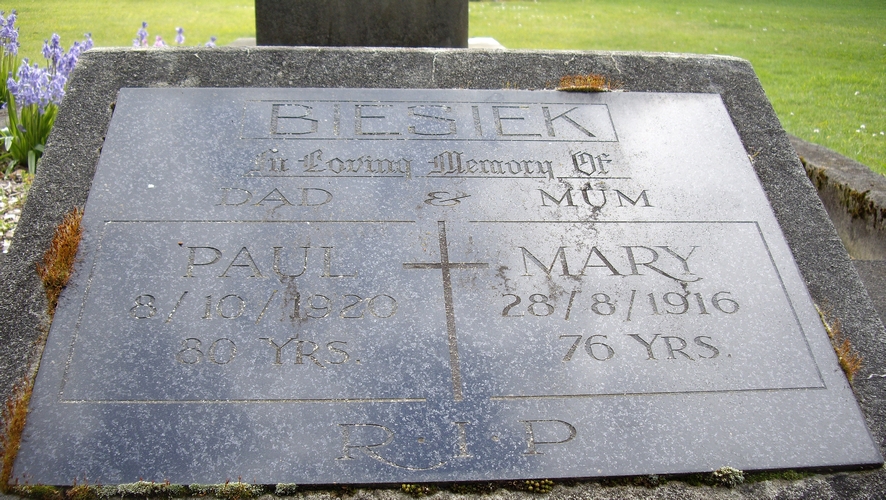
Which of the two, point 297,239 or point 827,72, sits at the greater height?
point 827,72

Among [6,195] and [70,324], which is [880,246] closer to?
[70,324]

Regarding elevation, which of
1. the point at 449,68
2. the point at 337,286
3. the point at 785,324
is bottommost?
the point at 785,324

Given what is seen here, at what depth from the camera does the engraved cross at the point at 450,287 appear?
6.83 ft

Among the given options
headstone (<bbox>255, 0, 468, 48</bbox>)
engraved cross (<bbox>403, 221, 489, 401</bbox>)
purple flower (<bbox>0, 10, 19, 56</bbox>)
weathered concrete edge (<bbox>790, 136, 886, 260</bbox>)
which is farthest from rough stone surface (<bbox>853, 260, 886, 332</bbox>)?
purple flower (<bbox>0, 10, 19, 56</bbox>)

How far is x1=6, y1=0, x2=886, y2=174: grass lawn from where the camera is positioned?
224 inches

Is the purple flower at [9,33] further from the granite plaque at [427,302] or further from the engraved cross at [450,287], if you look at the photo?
the engraved cross at [450,287]

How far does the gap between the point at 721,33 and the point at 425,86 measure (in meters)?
7.00

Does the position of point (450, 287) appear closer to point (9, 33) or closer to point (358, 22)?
point (358, 22)

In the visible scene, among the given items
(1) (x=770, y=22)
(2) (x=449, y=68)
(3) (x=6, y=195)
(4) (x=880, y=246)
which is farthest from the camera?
(1) (x=770, y=22)

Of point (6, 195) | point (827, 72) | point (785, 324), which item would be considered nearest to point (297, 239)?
point (785, 324)

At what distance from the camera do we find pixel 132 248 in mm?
2303

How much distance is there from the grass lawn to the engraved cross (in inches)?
141

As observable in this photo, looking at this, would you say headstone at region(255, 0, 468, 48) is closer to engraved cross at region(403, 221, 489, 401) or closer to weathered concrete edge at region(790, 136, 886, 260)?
engraved cross at region(403, 221, 489, 401)

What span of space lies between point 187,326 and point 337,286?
1.58 ft
